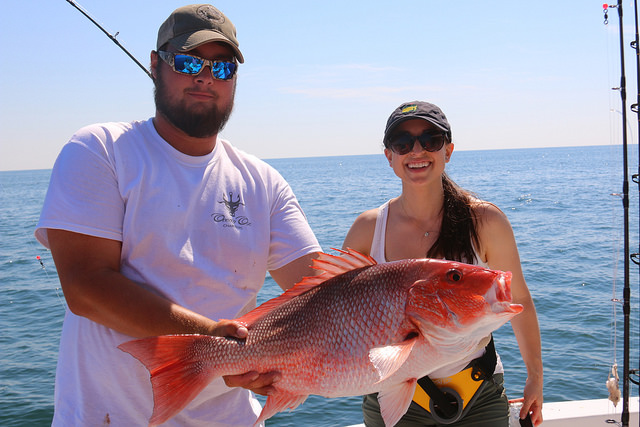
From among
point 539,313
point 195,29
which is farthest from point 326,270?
point 539,313

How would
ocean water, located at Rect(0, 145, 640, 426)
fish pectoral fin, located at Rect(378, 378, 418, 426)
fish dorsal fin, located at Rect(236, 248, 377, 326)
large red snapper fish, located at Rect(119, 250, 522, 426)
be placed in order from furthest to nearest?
ocean water, located at Rect(0, 145, 640, 426) < fish dorsal fin, located at Rect(236, 248, 377, 326) < fish pectoral fin, located at Rect(378, 378, 418, 426) < large red snapper fish, located at Rect(119, 250, 522, 426)

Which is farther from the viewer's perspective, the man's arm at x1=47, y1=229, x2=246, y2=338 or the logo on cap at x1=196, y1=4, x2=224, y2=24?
the logo on cap at x1=196, y1=4, x2=224, y2=24

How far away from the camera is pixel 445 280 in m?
2.01

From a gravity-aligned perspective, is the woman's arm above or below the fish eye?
below

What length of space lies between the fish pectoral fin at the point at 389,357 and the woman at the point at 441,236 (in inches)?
35.8

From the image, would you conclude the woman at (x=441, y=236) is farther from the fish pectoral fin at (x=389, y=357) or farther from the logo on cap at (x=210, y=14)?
the logo on cap at (x=210, y=14)

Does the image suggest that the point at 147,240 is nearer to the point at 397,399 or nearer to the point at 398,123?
the point at 397,399

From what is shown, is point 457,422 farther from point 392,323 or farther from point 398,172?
point 398,172

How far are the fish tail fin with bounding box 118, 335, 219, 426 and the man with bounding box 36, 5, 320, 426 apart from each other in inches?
3.3

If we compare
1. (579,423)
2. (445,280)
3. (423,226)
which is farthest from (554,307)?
(445,280)

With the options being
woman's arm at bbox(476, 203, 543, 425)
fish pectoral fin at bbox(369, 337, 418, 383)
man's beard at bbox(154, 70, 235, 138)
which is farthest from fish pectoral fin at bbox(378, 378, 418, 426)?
man's beard at bbox(154, 70, 235, 138)

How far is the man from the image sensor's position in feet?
6.55

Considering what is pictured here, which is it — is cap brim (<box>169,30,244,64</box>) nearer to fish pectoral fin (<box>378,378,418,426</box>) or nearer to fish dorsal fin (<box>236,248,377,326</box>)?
fish dorsal fin (<box>236,248,377,326</box>)

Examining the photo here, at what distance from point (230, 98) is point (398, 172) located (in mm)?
1080
